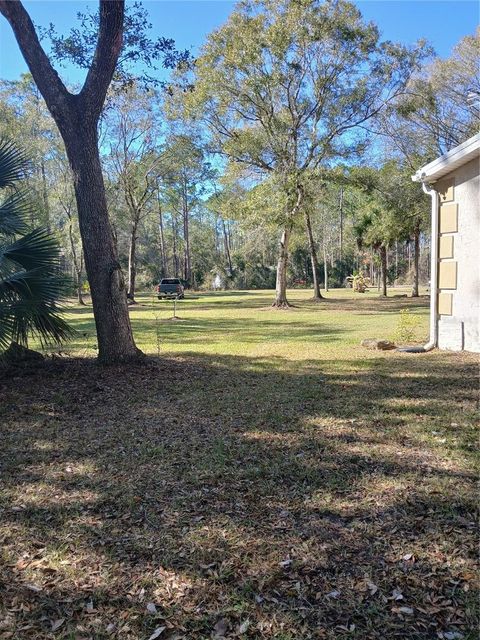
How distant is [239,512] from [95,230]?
15.4ft

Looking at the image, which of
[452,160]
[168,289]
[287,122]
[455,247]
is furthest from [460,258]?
[168,289]

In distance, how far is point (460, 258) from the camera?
7074 millimetres

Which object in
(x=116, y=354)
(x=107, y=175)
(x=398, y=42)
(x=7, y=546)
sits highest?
(x=398, y=42)

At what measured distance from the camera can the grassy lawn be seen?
1945mm

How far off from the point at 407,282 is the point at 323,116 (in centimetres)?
3064

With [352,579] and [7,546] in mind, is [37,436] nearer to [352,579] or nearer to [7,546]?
[7,546]

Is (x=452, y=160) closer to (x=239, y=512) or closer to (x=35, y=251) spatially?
(x=35, y=251)

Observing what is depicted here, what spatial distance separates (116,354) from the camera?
261 inches

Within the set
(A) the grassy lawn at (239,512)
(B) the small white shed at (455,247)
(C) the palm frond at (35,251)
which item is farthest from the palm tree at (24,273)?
(B) the small white shed at (455,247)

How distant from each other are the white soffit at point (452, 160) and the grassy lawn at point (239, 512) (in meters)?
3.16

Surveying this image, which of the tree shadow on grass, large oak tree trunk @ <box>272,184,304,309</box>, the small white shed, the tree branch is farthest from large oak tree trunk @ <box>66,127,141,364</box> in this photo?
large oak tree trunk @ <box>272,184,304,309</box>

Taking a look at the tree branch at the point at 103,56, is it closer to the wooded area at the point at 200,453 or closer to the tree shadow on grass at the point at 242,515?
the wooded area at the point at 200,453

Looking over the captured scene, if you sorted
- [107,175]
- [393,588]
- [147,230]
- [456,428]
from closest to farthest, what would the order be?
[393,588], [456,428], [107,175], [147,230]

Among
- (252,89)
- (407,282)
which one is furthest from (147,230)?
(252,89)
